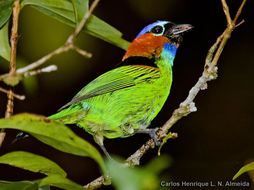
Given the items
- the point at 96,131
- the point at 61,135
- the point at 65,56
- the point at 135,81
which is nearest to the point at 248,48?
the point at 65,56

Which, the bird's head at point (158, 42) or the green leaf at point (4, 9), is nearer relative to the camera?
the green leaf at point (4, 9)

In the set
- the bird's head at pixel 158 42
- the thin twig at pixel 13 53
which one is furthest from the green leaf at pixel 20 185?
the bird's head at pixel 158 42

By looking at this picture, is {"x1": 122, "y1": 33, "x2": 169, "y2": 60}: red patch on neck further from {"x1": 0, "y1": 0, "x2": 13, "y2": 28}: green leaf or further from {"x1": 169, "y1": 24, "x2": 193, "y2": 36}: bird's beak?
{"x1": 0, "y1": 0, "x2": 13, "y2": 28}: green leaf

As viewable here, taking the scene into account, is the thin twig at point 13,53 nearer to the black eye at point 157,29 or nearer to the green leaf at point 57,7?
the green leaf at point 57,7

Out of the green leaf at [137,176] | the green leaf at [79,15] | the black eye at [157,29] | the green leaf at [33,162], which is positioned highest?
the black eye at [157,29]

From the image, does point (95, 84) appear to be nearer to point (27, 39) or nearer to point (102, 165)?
point (27, 39)

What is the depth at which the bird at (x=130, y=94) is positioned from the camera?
3.02 meters

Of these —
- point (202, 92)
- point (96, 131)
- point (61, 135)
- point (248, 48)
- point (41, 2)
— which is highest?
point (248, 48)

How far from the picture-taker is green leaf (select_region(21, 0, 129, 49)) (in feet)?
7.91

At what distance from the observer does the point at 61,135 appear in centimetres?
176

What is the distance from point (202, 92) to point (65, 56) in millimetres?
2072

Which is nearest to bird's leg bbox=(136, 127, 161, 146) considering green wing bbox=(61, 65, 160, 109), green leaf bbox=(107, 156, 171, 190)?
green wing bbox=(61, 65, 160, 109)

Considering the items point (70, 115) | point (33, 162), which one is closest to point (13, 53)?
point (33, 162)

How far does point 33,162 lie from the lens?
2.01m
